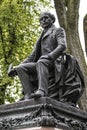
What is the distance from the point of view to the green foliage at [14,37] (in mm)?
19250

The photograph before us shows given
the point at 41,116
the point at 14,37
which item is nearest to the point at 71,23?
the point at 14,37

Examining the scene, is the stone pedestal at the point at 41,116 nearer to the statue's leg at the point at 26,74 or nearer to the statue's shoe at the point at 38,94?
the statue's shoe at the point at 38,94

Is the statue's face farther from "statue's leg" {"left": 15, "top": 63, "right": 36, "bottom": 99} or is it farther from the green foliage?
the green foliage

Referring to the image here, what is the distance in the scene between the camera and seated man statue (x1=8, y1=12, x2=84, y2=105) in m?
7.96

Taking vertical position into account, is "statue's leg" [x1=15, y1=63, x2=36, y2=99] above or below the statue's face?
below

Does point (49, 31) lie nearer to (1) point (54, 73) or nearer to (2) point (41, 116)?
(1) point (54, 73)

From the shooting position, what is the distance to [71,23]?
15617mm

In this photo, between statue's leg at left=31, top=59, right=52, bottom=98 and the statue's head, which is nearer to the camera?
statue's leg at left=31, top=59, right=52, bottom=98

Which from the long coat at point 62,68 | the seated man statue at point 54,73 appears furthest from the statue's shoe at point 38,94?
the long coat at point 62,68

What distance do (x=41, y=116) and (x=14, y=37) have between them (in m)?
12.9

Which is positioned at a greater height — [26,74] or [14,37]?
[14,37]

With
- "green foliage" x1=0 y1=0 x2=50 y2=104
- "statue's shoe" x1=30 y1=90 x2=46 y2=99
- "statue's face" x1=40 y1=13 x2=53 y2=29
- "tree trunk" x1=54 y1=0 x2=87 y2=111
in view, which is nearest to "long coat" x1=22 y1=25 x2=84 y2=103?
"statue's face" x1=40 y1=13 x2=53 y2=29

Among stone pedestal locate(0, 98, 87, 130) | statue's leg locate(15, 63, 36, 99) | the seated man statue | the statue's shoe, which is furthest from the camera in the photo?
statue's leg locate(15, 63, 36, 99)

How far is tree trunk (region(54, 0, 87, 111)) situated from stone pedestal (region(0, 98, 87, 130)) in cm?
721
